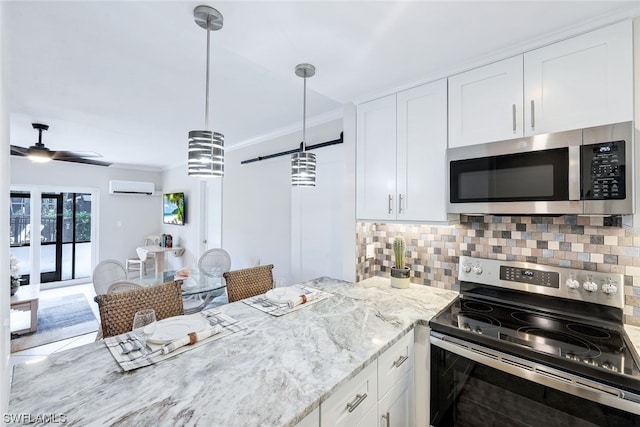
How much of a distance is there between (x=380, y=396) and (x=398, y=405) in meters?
0.25

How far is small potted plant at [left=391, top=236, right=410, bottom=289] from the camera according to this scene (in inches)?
84.5

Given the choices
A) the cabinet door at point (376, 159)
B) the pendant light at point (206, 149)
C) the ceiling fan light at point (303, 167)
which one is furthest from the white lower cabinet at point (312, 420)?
the cabinet door at point (376, 159)

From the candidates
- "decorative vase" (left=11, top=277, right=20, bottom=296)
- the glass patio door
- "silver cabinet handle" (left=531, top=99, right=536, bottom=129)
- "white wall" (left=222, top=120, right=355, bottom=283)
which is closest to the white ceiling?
"silver cabinet handle" (left=531, top=99, right=536, bottom=129)

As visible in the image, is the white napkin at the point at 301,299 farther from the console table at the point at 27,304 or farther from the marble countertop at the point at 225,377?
the console table at the point at 27,304

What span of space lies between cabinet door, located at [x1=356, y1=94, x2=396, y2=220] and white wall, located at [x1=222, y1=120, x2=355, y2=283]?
0.17 metres

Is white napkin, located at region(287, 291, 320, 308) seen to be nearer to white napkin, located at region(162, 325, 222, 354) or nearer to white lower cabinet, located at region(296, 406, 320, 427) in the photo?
white napkin, located at region(162, 325, 222, 354)

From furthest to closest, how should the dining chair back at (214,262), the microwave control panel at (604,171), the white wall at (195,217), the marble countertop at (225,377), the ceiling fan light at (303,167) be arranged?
the white wall at (195,217)
the dining chair back at (214,262)
the ceiling fan light at (303,167)
the microwave control panel at (604,171)
the marble countertop at (225,377)

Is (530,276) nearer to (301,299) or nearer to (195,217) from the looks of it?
(301,299)

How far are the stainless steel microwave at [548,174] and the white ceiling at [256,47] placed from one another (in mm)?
532

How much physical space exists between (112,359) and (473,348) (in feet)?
5.33

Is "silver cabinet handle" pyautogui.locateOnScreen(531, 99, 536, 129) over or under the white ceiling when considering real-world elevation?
under

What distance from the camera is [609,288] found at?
1.48 meters

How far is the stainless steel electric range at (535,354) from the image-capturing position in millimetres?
1131

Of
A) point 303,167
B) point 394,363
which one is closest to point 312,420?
point 394,363
